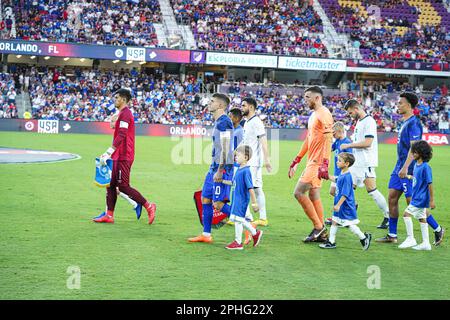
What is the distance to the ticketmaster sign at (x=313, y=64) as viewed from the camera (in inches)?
1816

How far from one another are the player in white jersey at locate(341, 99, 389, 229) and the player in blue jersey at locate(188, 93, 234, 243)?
7.24 feet

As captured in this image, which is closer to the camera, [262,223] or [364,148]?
[364,148]

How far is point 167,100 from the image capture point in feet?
142

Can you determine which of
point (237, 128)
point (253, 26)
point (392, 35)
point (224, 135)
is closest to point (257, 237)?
Answer: point (224, 135)

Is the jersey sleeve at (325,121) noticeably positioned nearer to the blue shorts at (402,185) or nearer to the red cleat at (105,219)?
the blue shorts at (402,185)

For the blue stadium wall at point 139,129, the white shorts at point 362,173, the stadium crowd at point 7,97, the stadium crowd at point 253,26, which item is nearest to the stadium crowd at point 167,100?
the stadium crowd at point 7,97

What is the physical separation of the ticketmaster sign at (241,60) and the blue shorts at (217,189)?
3649cm

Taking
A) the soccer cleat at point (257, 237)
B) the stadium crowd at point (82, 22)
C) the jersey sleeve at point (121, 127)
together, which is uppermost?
the stadium crowd at point (82, 22)

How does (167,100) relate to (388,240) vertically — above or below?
above

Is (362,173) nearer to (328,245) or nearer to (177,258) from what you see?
(328,245)

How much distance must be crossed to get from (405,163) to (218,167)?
280cm

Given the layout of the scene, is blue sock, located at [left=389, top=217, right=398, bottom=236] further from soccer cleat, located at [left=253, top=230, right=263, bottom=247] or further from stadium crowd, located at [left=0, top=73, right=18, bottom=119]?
stadium crowd, located at [left=0, top=73, right=18, bottom=119]

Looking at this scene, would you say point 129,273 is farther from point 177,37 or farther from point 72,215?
point 177,37
